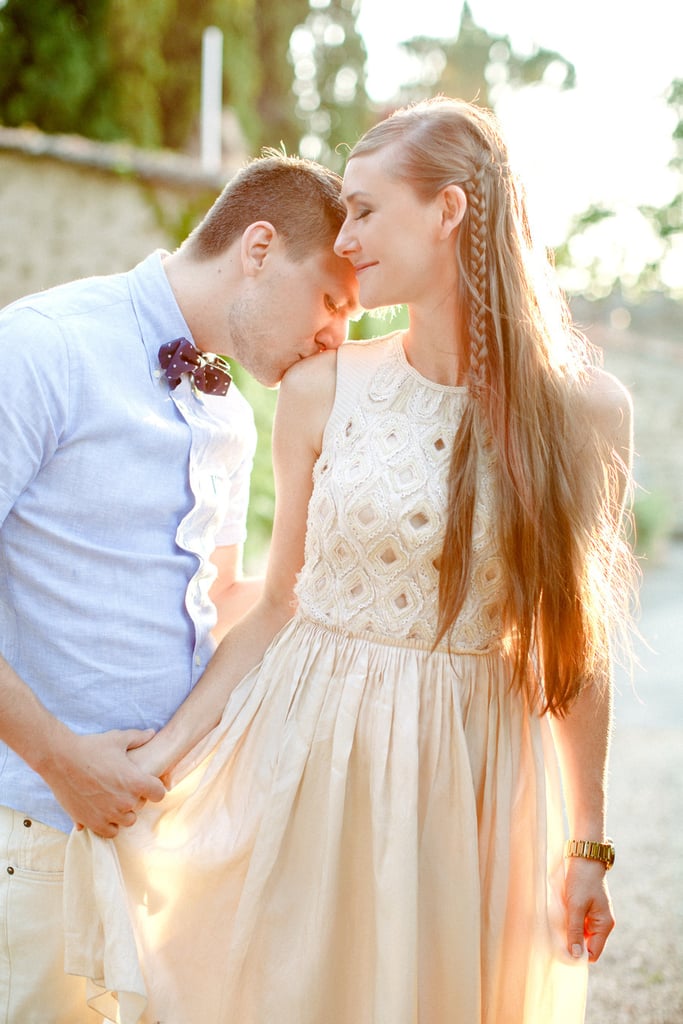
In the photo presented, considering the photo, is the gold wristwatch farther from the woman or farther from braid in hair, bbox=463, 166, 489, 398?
braid in hair, bbox=463, 166, 489, 398

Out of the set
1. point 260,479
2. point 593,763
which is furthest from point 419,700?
point 260,479

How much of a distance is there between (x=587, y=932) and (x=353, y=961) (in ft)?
1.50

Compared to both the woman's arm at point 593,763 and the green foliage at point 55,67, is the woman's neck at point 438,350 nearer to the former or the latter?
the woman's arm at point 593,763

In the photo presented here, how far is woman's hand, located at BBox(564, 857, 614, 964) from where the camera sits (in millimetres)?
1876

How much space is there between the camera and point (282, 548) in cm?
204

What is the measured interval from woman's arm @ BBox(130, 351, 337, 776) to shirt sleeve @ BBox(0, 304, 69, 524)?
18.1 inches

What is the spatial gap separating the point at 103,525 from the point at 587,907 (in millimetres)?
1157

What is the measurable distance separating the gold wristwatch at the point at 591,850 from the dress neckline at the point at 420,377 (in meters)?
0.90

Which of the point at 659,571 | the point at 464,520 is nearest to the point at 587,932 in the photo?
the point at 464,520

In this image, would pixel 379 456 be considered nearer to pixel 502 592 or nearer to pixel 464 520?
pixel 464 520

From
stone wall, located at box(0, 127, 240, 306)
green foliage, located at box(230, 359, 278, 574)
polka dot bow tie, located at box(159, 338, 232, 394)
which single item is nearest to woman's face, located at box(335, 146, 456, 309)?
polka dot bow tie, located at box(159, 338, 232, 394)

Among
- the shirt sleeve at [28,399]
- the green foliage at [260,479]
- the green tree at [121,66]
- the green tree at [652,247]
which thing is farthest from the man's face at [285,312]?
the green tree at [652,247]

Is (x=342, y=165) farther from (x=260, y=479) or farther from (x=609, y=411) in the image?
(x=609, y=411)

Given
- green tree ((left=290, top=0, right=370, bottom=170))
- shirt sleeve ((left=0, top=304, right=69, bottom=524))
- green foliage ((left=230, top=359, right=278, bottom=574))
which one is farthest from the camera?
green tree ((left=290, top=0, right=370, bottom=170))
